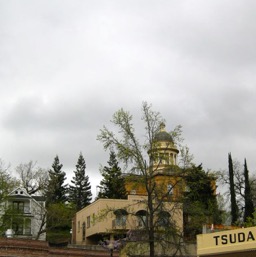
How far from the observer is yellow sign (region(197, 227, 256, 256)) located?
2559 centimetres

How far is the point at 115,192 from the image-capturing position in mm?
74000

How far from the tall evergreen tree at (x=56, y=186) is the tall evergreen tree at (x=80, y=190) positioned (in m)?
2.17

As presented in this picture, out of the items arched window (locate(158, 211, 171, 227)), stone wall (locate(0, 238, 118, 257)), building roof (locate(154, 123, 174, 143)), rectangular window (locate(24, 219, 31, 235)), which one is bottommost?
stone wall (locate(0, 238, 118, 257))

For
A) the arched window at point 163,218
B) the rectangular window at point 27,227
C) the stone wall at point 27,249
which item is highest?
the rectangular window at point 27,227

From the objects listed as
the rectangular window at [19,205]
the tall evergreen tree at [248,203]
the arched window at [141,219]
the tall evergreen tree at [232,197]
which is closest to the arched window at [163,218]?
the arched window at [141,219]

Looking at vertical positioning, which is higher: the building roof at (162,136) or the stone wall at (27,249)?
the building roof at (162,136)

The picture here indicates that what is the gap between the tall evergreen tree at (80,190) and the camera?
289ft

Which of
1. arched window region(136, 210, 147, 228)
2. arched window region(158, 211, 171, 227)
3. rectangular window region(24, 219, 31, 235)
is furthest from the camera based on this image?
rectangular window region(24, 219, 31, 235)

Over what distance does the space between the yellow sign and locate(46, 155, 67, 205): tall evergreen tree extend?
44390mm

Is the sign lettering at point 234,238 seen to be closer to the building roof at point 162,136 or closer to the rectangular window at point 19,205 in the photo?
the building roof at point 162,136

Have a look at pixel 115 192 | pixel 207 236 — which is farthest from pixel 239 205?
pixel 207 236

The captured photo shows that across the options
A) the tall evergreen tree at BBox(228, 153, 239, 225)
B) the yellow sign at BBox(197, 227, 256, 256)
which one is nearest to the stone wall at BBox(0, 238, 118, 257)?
the yellow sign at BBox(197, 227, 256, 256)

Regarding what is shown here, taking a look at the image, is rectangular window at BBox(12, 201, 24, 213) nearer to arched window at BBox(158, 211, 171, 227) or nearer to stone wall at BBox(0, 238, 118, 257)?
stone wall at BBox(0, 238, 118, 257)

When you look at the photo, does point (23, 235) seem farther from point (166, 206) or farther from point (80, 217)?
point (166, 206)
